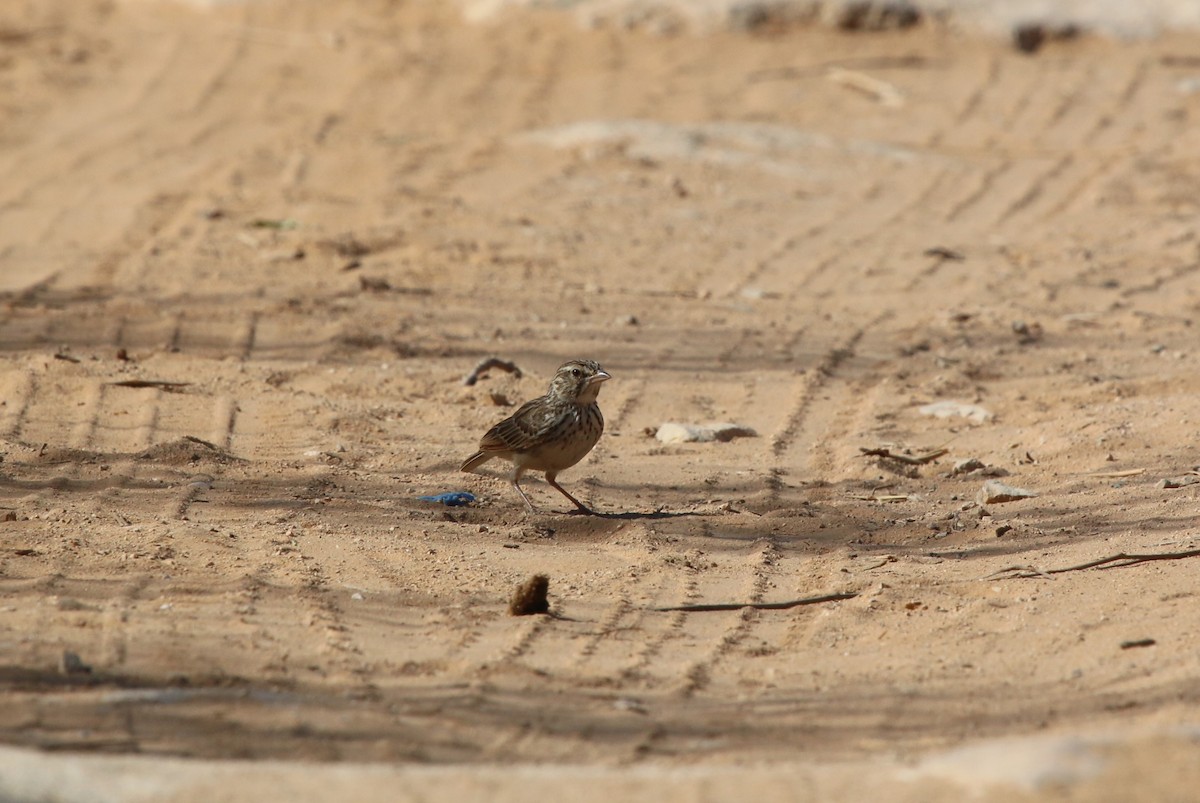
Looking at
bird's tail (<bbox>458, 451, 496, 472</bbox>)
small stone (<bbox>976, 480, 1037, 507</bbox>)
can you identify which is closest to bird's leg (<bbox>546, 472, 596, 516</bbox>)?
bird's tail (<bbox>458, 451, 496, 472</bbox>)

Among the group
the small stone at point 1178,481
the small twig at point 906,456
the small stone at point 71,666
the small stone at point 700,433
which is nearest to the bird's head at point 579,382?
the small stone at point 700,433

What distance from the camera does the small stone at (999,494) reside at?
7594 mm

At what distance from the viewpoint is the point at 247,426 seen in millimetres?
8492

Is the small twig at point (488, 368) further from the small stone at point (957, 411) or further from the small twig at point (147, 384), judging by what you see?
the small stone at point (957, 411)

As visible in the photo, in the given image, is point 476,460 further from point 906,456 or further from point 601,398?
point 906,456

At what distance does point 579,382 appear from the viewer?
25.0 ft

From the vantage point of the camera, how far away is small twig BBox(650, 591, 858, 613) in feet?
20.7

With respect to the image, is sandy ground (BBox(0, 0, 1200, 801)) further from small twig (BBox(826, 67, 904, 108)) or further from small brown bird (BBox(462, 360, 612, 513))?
small brown bird (BBox(462, 360, 612, 513))

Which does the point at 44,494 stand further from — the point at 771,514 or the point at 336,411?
the point at 771,514

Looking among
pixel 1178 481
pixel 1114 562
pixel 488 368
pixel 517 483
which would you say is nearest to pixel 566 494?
pixel 517 483

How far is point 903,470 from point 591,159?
6.84 meters

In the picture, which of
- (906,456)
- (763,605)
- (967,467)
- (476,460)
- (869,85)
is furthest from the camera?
(869,85)

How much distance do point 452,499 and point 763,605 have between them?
1.80m

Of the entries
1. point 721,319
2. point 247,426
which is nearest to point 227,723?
point 247,426
